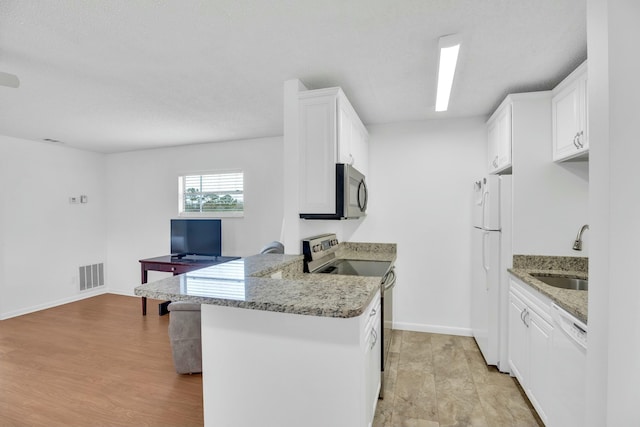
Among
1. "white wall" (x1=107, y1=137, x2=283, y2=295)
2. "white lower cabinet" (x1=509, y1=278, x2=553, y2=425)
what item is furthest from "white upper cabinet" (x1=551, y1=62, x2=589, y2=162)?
"white wall" (x1=107, y1=137, x2=283, y2=295)

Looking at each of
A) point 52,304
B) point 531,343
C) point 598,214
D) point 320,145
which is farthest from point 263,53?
point 52,304

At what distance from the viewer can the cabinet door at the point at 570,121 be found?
206cm

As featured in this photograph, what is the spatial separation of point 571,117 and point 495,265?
129 centimetres

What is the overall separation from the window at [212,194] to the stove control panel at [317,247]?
2.18 metres

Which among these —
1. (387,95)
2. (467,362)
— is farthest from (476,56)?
(467,362)

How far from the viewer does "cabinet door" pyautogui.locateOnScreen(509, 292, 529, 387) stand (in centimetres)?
220

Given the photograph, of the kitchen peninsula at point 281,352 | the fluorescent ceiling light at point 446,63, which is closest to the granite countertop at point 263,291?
the kitchen peninsula at point 281,352

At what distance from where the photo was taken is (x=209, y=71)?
233cm

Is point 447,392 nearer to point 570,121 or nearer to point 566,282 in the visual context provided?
point 566,282

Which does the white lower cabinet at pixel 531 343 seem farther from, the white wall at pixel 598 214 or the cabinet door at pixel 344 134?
the cabinet door at pixel 344 134

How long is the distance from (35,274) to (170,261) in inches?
81.3

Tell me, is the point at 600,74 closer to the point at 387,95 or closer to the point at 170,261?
the point at 387,95

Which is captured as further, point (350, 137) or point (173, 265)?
point (173, 265)

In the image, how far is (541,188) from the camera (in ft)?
8.32
